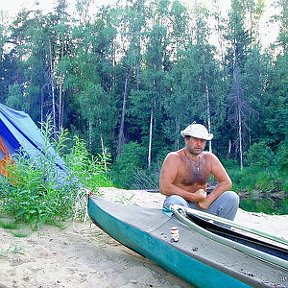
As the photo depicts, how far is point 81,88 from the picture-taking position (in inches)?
1212

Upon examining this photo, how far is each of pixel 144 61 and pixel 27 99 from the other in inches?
323

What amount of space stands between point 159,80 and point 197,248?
25.7 meters

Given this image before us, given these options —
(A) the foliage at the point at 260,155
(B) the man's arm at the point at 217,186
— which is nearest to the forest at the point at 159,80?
(A) the foliage at the point at 260,155

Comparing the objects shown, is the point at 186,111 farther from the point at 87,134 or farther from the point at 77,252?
the point at 77,252

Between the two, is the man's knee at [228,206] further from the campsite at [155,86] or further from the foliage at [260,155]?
the foliage at [260,155]

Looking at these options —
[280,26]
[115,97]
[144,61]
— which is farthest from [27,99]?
[280,26]

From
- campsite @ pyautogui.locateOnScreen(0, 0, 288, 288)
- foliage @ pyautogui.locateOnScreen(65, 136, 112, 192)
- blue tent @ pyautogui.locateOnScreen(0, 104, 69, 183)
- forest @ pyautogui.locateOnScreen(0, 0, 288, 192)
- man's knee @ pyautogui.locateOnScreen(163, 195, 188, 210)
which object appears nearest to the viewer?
man's knee @ pyautogui.locateOnScreen(163, 195, 188, 210)

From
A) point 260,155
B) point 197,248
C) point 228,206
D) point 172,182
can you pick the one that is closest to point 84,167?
point 172,182

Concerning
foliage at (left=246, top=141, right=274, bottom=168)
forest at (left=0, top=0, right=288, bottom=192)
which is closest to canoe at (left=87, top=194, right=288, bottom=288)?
forest at (left=0, top=0, right=288, bottom=192)

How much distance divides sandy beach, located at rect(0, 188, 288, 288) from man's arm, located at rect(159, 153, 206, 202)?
0.60 metres

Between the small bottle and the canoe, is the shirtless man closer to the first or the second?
the canoe

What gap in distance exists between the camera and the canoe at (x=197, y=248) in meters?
2.75

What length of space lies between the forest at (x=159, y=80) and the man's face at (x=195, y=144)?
18967 mm

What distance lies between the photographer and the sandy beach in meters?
3.30
